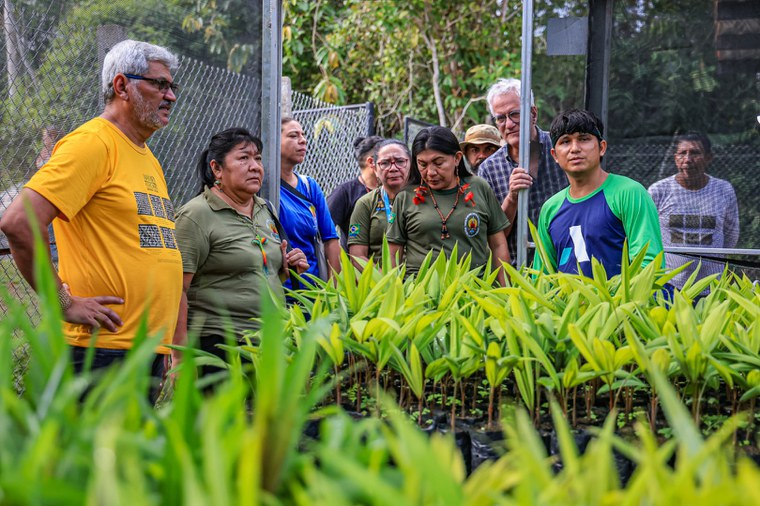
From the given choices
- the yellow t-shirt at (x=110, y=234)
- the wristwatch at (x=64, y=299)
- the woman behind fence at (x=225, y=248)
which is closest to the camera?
the wristwatch at (x=64, y=299)

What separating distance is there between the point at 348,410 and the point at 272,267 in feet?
5.10

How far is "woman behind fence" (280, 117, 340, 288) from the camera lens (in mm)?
4363

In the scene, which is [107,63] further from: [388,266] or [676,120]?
[676,120]

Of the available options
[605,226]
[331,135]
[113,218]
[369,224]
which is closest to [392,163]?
[369,224]

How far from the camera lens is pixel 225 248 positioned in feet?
11.6

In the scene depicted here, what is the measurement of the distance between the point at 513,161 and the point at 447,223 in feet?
2.56

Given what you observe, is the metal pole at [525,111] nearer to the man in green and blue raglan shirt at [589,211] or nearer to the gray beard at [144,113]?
the man in green and blue raglan shirt at [589,211]

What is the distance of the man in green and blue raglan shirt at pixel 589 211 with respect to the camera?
3.34 m

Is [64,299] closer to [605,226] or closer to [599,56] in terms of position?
[605,226]

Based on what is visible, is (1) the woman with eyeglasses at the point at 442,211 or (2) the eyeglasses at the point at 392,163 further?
(2) the eyeglasses at the point at 392,163

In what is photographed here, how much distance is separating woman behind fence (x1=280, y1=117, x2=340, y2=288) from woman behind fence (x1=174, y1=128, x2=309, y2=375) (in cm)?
56

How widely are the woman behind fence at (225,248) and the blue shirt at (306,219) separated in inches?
21.1

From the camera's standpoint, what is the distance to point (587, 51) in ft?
16.2

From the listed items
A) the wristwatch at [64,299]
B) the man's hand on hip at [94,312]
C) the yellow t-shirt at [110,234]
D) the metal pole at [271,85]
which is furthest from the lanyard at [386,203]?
the wristwatch at [64,299]
